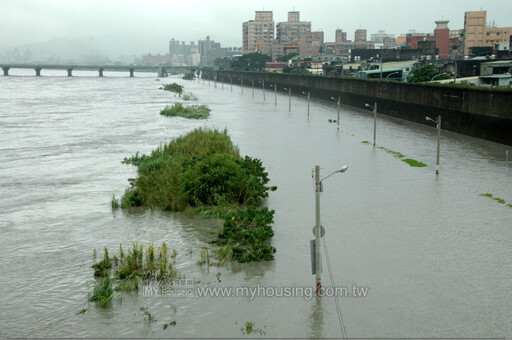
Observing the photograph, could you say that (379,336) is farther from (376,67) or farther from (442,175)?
(376,67)

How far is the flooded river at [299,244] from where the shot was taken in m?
14.7

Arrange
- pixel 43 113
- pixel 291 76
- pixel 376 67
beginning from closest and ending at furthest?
pixel 43 113 → pixel 376 67 → pixel 291 76

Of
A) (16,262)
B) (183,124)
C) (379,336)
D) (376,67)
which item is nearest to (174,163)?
(16,262)

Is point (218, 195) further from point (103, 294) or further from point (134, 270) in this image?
point (103, 294)

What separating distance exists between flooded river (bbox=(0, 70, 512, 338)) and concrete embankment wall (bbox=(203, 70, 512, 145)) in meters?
3.87

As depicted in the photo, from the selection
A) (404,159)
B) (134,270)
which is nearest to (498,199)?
(404,159)

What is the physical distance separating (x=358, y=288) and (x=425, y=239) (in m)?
5.82

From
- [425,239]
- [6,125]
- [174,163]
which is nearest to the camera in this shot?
[425,239]

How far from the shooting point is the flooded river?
48.2ft

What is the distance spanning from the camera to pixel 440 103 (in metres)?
57.9

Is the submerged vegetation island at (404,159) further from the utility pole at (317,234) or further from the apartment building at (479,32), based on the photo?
the apartment building at (479,32)

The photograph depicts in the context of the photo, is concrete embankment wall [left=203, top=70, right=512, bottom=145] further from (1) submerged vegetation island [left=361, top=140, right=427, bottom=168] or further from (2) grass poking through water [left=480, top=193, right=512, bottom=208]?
(2) grass poking through water [left=480, top=193, right=512, bottom=208]

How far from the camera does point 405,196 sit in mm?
28266

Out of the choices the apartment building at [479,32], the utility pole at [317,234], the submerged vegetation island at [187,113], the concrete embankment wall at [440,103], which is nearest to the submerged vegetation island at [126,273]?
the utility pole at [317,234]
